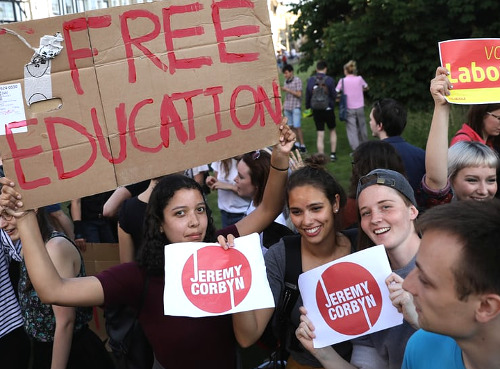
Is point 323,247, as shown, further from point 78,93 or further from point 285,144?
point 78,93

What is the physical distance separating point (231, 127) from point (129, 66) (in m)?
0.50

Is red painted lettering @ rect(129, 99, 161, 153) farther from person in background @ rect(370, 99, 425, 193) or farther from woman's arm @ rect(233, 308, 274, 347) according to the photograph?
person in background @ rect(370, 99, 425, 193)

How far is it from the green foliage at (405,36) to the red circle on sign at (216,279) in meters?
12.0

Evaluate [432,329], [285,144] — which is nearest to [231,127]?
[285,144]

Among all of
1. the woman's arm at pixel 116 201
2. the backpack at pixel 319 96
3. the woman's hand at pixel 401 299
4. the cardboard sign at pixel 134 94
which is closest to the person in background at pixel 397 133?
the cardboard sign at pixel 134 94

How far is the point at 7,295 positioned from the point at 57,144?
1.25 meters

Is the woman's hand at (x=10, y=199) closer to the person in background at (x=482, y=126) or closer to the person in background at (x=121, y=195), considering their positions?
the person in background at (x=121, y=195)

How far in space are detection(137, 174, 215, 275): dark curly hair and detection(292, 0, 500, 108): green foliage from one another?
11.7 meters

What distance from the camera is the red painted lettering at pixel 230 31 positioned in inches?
93.2

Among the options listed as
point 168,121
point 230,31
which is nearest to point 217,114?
point 168,121

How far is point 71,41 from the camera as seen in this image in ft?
7.09

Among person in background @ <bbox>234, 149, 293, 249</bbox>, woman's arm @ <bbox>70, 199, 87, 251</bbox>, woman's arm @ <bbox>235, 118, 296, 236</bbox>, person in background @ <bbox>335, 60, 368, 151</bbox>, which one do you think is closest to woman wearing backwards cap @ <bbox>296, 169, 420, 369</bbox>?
A: woman's arm @ <bbox>235, 118, 296, 236</bbox>

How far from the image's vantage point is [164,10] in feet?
7.50

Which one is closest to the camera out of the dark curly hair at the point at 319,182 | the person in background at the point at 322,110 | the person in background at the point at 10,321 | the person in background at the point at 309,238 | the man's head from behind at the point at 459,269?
the man's head from behind at the point at 459,269
